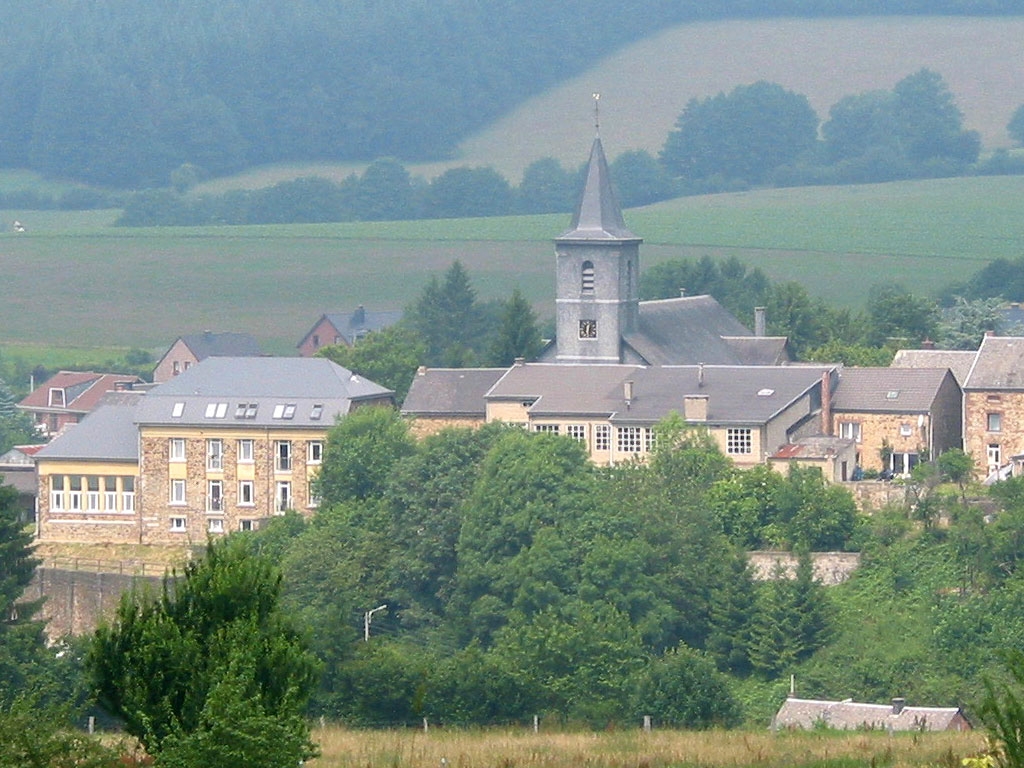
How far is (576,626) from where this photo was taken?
50750mm

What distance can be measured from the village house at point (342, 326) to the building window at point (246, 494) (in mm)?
45677

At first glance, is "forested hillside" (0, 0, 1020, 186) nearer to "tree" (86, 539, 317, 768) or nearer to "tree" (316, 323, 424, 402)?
"tree" (316, 323, 424, 402)

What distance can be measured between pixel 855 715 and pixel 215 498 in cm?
2634

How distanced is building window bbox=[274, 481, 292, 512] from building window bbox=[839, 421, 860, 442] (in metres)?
13.1

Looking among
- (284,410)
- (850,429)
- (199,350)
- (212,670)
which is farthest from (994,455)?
(199,350)

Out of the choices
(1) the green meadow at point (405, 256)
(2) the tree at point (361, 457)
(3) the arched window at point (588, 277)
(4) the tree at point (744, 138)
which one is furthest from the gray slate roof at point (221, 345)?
(4) the tree at point (744, 138)

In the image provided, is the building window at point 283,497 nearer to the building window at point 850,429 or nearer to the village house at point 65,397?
the building window at point 850,429

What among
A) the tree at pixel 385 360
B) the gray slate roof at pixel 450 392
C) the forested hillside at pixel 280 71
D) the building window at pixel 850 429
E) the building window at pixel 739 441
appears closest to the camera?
the building window at pixel 739 441

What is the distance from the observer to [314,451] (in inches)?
2655

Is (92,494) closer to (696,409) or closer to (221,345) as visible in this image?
(696,409)

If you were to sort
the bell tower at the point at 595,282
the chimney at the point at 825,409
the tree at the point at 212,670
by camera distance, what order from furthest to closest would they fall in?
the bell tower at the point at 595,282, the chimney at the point at 825,409, the tree at the point at 212,670

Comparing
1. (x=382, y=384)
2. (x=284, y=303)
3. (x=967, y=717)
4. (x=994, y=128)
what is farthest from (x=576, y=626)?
(x=994, y=128)

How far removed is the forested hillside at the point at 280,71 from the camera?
176 metres

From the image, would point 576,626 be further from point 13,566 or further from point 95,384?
point 95,384
